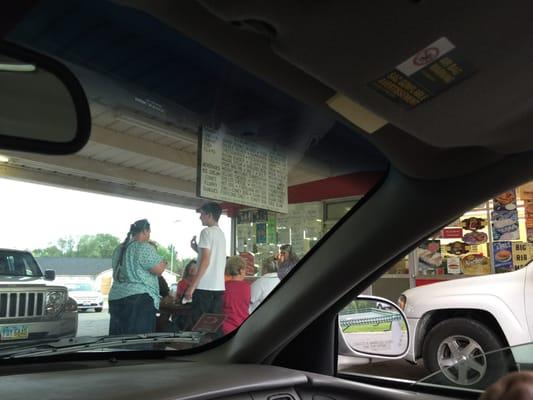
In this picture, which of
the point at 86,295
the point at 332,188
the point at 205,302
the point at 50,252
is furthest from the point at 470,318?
the point at 50,252

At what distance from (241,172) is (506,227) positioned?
776 centimetres

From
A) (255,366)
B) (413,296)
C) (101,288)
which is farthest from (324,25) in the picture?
(413,296)

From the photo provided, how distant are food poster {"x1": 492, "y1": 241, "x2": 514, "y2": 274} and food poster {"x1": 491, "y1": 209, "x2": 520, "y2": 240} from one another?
4.8 inches

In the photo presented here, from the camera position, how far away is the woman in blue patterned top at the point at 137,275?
9.39 ft

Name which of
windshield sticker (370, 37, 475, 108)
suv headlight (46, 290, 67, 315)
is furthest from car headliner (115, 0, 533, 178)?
suv headlight (46, 290, 67, 315)

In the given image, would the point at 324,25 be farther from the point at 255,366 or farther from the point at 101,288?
the point at 101,288

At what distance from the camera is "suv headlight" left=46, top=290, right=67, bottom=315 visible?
283cm

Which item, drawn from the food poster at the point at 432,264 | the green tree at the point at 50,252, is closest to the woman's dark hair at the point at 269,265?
the green tree at the point at 50,252

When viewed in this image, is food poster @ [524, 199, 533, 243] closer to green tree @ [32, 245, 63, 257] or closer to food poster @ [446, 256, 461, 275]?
food poster @ [446, 256, 461, 275]

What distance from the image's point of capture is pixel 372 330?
10.4ft

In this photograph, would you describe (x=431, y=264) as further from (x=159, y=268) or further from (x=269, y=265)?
(x=159, y=268)

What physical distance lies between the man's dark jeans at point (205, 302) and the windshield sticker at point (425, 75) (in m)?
1.88

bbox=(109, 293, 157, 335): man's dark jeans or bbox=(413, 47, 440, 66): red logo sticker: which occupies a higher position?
bbox=(413, 47, 440, 66): red logo sticker

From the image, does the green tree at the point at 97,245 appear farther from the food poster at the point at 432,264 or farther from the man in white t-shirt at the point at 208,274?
the food poster at the point at 432,264
